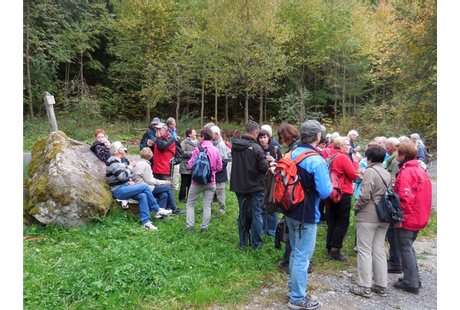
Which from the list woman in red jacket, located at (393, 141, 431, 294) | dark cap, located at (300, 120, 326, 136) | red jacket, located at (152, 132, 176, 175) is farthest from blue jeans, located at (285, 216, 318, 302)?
red jacket, located at (152, 132, 176, 175)

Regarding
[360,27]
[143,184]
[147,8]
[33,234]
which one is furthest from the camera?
[360,27]

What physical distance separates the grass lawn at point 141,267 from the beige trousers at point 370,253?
0.72 m

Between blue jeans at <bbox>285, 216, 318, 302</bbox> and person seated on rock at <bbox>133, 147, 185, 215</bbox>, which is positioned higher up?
person seated on rock at <bbox>133, 147, 185, 215</bbox>

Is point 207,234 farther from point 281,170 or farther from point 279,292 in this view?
point 281,170

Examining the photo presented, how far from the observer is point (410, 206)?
4098 mm

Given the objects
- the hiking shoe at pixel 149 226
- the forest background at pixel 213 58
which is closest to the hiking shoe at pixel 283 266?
the hiking shoe at pixel 149 226

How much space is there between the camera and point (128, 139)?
17.8 metres

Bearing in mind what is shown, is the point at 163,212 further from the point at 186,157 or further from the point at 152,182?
the point at 186,157

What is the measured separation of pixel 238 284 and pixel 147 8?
65.5 ft

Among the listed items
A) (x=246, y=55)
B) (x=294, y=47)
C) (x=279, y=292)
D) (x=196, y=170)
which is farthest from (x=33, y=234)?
(x=294, y=47)

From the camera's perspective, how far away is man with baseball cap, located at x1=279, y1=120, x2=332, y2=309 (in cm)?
347

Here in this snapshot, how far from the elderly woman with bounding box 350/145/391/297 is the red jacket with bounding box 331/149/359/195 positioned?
28.6 inches

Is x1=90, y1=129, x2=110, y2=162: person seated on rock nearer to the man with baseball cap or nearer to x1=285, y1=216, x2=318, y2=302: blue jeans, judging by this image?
the man with baseball cap

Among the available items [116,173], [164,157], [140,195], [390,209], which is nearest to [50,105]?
[164,157]
